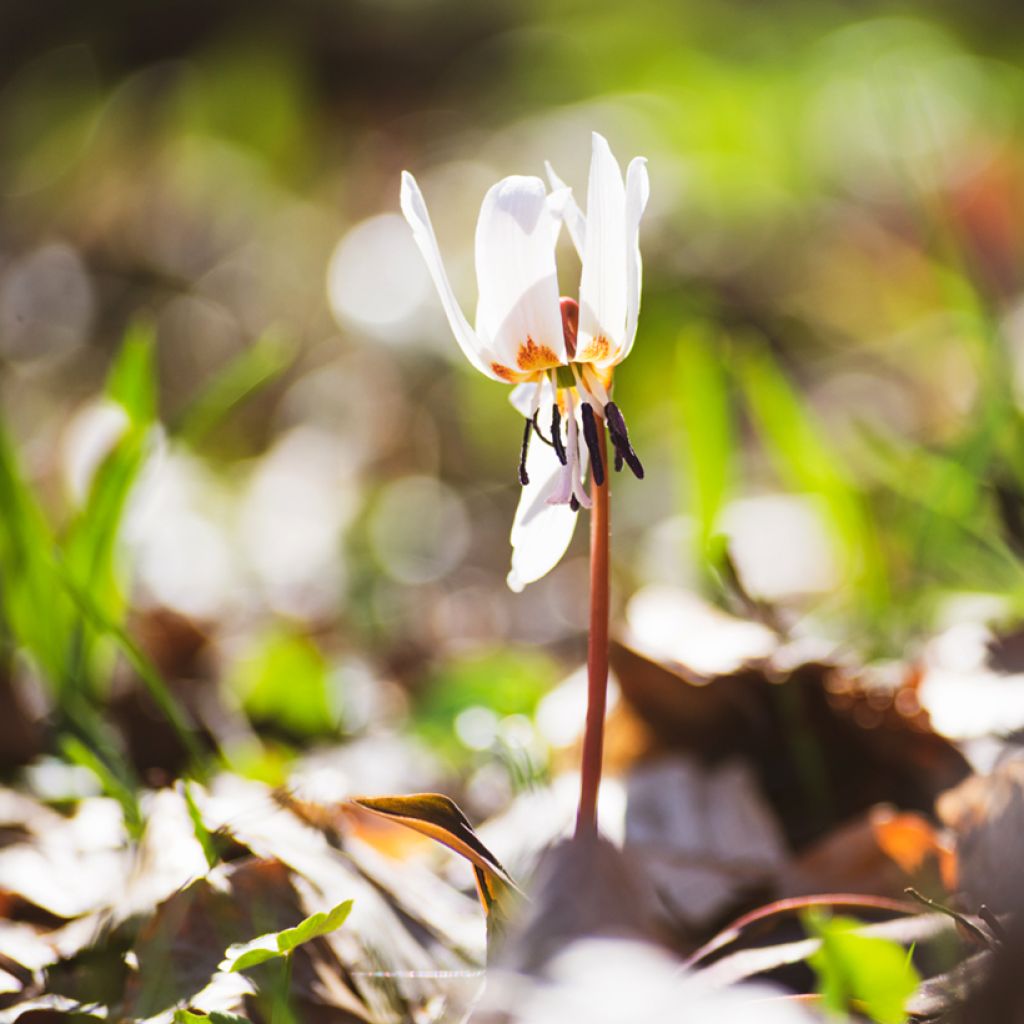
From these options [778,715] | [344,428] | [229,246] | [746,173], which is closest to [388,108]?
[229,246]

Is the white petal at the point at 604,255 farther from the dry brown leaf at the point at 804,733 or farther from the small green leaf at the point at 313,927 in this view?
the dry brown leaf at the point at 804,733

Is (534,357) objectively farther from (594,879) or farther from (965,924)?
(965,924)

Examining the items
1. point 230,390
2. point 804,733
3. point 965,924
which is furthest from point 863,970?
point 230,390

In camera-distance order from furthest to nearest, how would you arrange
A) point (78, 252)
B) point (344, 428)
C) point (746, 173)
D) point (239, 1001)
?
point (78, 252) < point (746, 173) < point (344, 428) < point (239, 1001)

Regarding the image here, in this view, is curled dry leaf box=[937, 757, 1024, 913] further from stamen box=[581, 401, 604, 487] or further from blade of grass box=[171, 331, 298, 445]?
blade of grass box=[171, 331, 298, 445]

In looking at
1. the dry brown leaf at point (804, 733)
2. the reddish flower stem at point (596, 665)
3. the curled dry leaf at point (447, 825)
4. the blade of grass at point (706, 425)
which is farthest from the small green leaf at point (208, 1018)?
the blade of grass at point (706, 425)

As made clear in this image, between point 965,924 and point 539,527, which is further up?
point 539,527

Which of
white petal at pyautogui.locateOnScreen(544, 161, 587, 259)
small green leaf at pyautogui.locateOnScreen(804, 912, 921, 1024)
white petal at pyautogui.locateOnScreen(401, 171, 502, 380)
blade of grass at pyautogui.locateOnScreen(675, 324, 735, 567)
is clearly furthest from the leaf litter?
white petal at pyautogui.locateOnScreen(544, 161, 587, 259)

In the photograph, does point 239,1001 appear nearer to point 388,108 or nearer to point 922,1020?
point 922,1020
